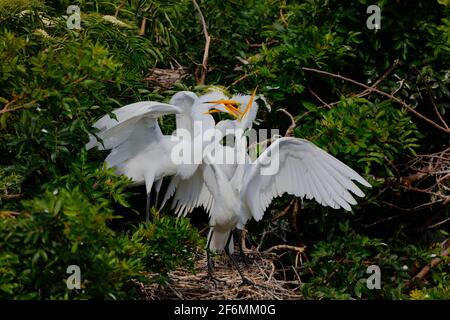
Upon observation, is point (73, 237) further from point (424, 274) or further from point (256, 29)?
Result: point (256, 29)

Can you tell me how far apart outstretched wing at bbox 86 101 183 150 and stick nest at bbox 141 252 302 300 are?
0.71 metres

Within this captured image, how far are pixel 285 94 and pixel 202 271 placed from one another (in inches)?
40.9

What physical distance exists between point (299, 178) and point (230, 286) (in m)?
0.61

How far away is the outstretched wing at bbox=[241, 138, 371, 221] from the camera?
15.1 feet

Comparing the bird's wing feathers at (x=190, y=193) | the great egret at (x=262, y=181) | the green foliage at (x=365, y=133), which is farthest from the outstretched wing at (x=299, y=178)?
the bird's wing feathers at (x=190, y=193)

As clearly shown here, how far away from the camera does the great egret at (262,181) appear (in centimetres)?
462

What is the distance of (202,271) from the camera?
4.84 meters

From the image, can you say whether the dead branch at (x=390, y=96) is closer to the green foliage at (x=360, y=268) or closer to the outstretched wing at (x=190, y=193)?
the green foliage at (x=360, y=268)

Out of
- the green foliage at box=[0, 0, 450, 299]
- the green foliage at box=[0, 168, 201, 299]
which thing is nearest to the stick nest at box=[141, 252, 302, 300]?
the green foliage at box=[0, 0, 450, 299]

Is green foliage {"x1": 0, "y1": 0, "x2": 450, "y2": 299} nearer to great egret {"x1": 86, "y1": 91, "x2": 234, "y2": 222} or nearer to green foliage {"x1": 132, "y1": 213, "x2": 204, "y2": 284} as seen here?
green foliage {"x1": 132, "y1": 213, "x2": 204, "y2": 284}

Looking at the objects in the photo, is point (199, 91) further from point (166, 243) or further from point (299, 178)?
point (166, 243)

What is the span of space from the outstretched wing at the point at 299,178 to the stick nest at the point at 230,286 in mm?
292

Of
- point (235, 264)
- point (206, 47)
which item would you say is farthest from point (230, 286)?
point (206, 47)
